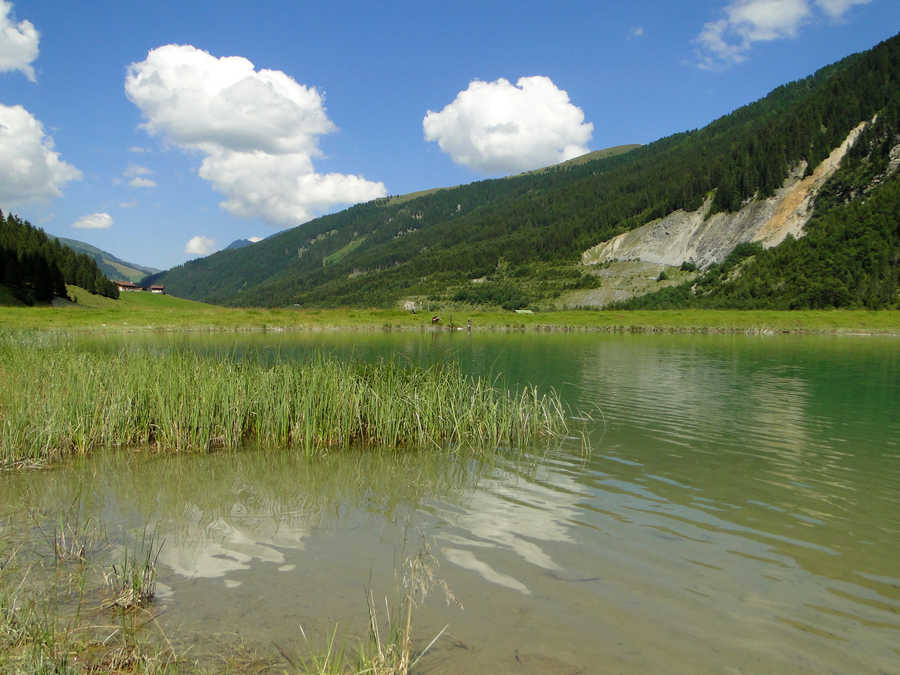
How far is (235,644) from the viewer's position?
14.1ft

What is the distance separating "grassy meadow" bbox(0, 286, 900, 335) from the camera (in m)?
57.9

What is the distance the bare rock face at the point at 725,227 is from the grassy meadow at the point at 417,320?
127 ft

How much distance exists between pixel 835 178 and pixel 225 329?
103m

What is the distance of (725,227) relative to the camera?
377 ft

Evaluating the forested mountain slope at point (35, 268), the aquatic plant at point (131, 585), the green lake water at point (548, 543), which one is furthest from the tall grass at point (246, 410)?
the forested mountain slope at point (35, 268)

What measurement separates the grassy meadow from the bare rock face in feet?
127

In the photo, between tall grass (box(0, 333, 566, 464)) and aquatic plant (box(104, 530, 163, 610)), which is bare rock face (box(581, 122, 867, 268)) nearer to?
tall grass (box(0, 333, 566, 464))

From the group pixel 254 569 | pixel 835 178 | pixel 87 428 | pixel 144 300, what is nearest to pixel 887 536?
pixel 254 569

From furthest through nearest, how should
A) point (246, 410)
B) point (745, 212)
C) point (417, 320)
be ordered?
point (745, 212)
point (417, 320)
point (246, 410)

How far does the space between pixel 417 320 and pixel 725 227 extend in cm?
7372

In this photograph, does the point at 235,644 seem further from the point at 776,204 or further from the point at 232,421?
the point at 776,204

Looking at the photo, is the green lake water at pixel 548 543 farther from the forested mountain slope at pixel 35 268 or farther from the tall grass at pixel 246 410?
the forested mountain slope at pixel 35 268

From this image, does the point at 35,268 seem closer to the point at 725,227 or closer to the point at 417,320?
the point at 417,320

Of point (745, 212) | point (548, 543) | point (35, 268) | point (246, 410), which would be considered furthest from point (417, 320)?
point (745, 212)
